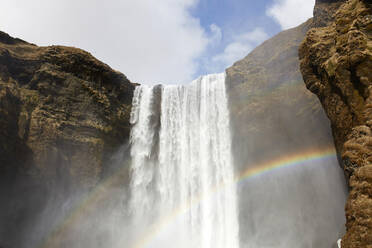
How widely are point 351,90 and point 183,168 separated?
15660mm

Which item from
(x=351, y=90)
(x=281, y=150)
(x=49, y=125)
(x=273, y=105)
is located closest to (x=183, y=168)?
(x=281, y=150)

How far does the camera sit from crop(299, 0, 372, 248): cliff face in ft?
26.6

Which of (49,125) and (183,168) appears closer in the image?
(49,125)

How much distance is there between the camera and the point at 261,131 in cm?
2209

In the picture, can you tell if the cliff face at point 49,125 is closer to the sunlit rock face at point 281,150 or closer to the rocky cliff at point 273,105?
the rocky cliff at point 273,105

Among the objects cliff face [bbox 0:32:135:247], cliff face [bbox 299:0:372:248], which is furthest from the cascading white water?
cliff face [bbox 299:0:372:248]

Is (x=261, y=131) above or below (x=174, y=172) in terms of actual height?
above

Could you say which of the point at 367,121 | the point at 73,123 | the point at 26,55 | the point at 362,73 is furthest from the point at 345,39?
the point at 26,55

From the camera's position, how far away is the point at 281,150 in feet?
68.6

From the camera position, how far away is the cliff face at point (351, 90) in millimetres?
8117

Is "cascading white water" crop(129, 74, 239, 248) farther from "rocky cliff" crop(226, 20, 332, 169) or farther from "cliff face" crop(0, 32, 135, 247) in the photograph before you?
"cliff face" crop(0, 32, 135, 247)

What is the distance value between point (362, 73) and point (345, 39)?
180 cm

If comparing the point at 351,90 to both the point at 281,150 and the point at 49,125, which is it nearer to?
the point at 281,150

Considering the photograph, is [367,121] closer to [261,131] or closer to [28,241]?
[261,131]
